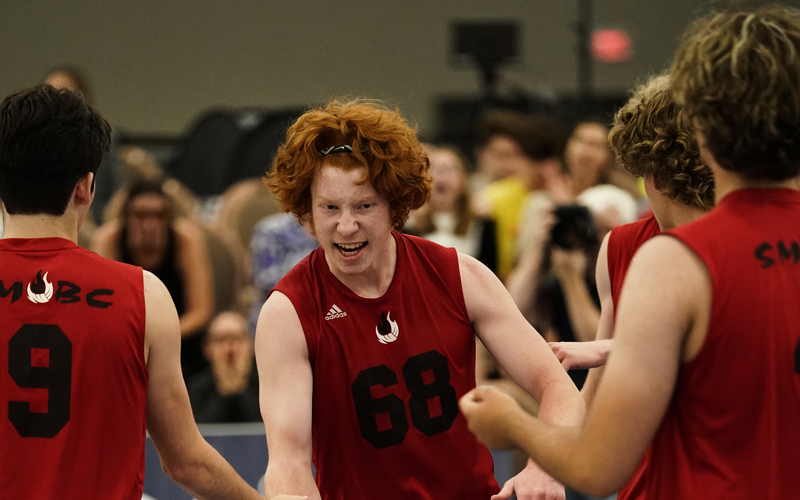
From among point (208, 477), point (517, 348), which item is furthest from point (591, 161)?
point (208, 477)

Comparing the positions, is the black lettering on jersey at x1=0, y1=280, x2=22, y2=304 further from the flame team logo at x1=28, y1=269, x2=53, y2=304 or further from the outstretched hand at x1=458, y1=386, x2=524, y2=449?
the outstretched hand at x1=458, y1=386, x2=524, y2=449

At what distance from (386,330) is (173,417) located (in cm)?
61

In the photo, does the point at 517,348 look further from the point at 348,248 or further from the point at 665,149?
the point at 665,149

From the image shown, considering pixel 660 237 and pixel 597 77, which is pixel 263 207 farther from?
pixel 597 77

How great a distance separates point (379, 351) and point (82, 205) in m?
0.86

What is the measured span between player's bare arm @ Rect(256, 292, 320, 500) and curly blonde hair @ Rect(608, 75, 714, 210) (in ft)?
3.31

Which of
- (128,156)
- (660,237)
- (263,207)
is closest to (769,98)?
(660,237)

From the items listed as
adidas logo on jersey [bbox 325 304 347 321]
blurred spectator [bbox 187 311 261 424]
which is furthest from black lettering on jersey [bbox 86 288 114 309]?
blurred spectator [bbox 187 311 261 424]

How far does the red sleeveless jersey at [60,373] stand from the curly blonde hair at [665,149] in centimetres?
135

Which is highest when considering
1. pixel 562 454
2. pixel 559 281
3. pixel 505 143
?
pixel 562 454

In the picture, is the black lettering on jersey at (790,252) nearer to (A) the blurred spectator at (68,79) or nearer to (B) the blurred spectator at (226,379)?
(B) the blurred spectator at (226,379)

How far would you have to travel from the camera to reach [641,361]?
1769mm

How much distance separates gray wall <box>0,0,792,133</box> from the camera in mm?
11688

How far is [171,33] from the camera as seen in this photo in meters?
11.9
